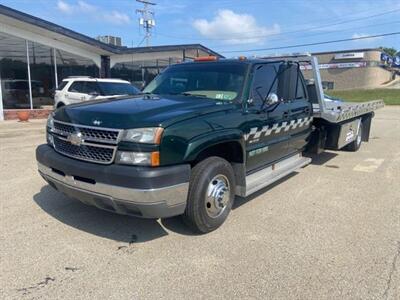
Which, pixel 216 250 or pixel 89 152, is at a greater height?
pixel 89 152

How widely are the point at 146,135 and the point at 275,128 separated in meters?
2.40

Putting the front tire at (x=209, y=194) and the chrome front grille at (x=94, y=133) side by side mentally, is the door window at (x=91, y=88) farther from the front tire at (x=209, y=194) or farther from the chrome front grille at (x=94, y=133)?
the front tire at (x=209, y=194)

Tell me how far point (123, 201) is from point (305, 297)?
1.76 m

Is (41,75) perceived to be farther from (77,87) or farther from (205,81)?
(205,81)

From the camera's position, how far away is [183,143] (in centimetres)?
355

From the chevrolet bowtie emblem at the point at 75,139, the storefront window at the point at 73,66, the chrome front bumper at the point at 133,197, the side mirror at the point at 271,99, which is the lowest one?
the chrome front bumper at the point at 133,197

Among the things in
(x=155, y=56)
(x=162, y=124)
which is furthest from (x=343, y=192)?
(x=155, y=56)

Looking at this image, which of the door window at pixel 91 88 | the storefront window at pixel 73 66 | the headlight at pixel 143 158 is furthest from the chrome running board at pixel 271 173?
the storefront window at pixel 73 66

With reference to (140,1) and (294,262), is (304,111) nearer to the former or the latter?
(294,262)

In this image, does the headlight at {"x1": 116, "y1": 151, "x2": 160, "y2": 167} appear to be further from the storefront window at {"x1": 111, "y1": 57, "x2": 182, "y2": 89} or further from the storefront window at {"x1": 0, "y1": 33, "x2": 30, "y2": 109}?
the storefront window at {"x1": 111, "y1": 57, "x2": 182, "y2": 89}

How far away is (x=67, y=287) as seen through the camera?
3031 millimetres

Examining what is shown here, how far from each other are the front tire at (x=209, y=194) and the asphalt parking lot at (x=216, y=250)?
0.18m

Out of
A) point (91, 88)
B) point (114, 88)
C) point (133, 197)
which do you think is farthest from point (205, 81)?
point (91, 88)

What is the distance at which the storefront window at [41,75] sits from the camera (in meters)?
19.8
